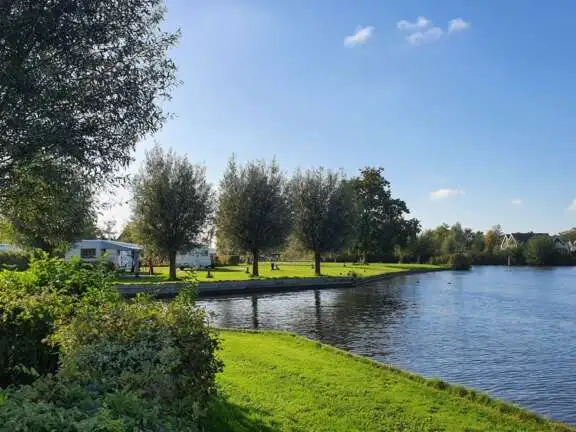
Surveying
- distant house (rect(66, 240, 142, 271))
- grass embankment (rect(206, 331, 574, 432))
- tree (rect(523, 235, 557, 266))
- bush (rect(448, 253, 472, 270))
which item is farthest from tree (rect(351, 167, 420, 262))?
grass embankment (rect(206, 331, 574, 432))

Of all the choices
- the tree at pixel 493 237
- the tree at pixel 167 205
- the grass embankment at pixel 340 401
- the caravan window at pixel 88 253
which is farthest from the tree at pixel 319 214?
the tree at pixel 493 237

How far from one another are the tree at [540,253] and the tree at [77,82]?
111520mm

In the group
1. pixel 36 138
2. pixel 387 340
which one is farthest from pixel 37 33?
pixel 387 340

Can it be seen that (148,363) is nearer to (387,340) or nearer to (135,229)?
(387,340)

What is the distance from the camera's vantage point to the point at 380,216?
98625mm

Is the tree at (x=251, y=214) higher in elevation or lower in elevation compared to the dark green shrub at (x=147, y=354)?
higher

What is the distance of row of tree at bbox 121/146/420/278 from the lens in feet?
157

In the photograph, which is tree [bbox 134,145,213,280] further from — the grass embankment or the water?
the grass embankment

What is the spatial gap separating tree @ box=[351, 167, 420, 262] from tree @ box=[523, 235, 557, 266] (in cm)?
2701

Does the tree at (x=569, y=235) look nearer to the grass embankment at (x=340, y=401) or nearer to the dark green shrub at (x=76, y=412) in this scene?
the grass embankment at (x=340, y=401)

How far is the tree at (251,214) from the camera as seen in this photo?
53125mm

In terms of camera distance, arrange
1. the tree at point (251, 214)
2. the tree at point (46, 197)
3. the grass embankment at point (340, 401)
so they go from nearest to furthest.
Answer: the grass embankment at point (340, 401)
the tree at point (46, 197)
the tree at point (251, 214)

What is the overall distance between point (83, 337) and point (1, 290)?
361 centimetres

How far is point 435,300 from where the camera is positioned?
3941 centimetres
